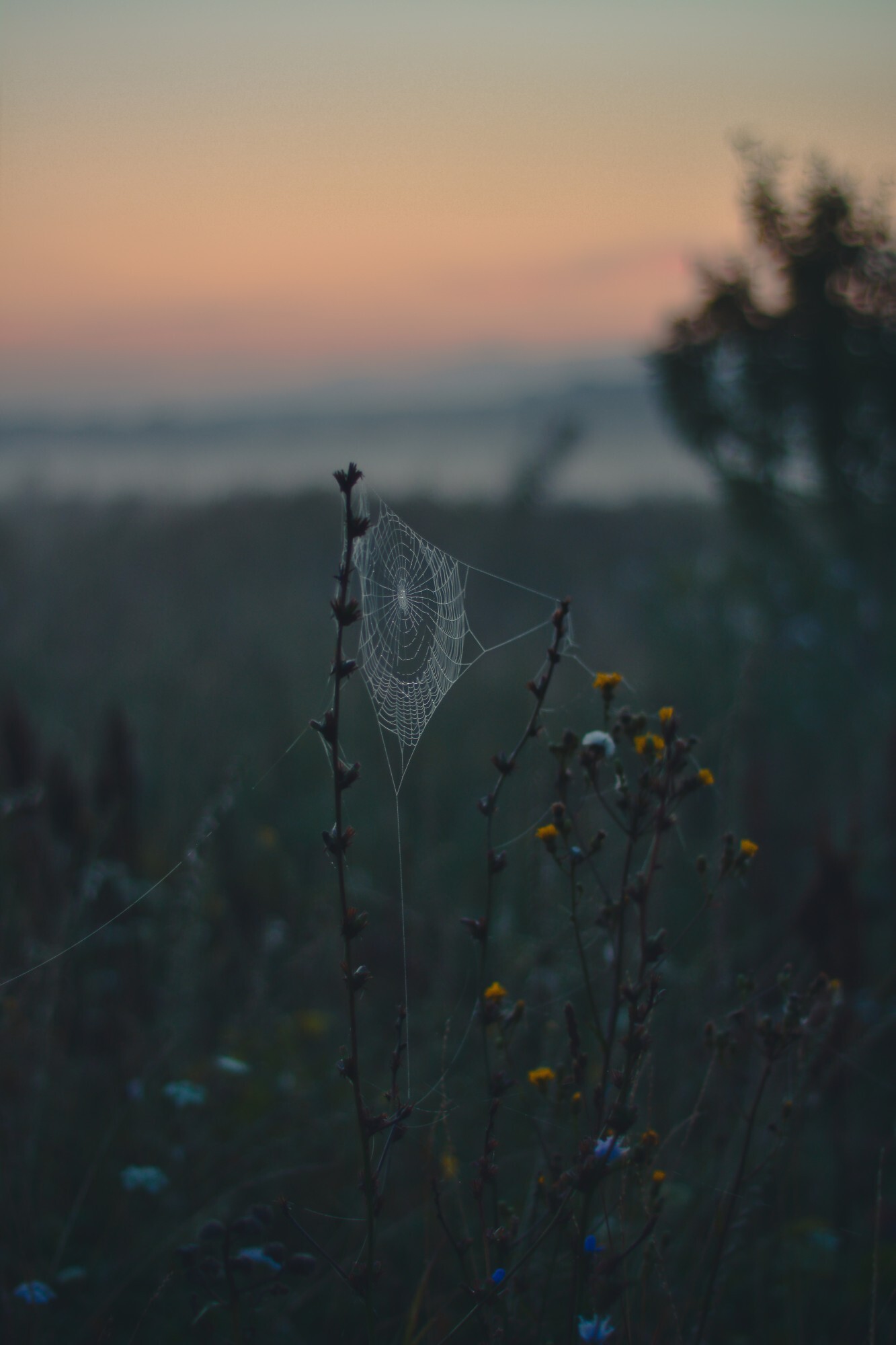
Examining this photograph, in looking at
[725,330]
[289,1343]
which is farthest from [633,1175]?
[725,330]

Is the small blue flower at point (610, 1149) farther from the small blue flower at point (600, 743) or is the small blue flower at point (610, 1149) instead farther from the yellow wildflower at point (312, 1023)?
the yellow wildflower at point (312, 1023)

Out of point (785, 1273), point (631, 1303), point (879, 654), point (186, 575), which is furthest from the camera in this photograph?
point (186, 575)

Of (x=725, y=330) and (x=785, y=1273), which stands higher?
(x=725, y=330)

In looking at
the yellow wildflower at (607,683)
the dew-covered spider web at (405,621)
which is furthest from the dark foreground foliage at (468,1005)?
the dew-covered spider web at (405,621)

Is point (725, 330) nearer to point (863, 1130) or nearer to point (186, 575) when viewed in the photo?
point (863, 1130)

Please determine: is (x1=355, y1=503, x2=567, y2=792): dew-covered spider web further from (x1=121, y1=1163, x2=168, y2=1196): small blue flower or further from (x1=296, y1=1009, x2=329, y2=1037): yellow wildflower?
(x1=296, y1=1009, x2=329, y2=1037): yellow wildflower

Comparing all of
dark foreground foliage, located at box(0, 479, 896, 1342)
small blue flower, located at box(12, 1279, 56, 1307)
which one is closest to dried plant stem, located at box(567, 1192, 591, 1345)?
dark foreground foliage, located at box(0, 479, 896, 1342)

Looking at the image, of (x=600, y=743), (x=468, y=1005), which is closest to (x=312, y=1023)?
(x=468, y=1005)
